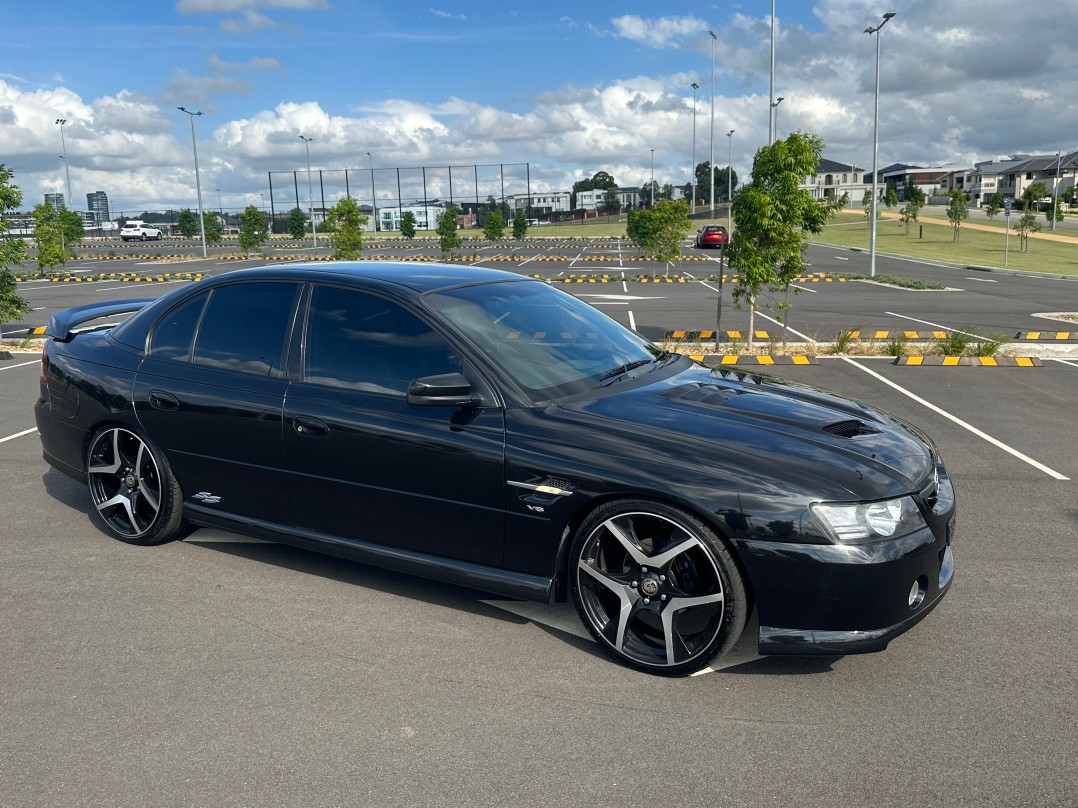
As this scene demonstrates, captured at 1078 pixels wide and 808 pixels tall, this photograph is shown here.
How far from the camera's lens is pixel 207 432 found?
4.78 m

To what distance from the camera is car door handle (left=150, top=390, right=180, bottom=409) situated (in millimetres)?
4891

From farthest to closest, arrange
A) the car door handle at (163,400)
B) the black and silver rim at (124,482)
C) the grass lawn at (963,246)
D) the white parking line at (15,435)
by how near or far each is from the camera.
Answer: the grass lawn at (963,246), the white parking line at (15,435), the black and silver rim at (124,482), the car door handle at (163,400)

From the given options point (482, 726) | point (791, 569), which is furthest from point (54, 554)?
point (791, 569)

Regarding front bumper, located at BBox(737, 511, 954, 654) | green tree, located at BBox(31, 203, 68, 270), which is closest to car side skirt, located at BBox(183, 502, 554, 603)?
front bumper, located at BBox(737, 511, 954, 654)

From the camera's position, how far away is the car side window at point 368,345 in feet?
14.0

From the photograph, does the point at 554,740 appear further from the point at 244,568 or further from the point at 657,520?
the point at 244,568

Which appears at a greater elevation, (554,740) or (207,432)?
(207,432)

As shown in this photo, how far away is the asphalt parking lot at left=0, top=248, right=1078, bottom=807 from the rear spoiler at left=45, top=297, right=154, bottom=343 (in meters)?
1.26

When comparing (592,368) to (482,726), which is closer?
(482,726)

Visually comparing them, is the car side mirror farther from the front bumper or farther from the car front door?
the front bumper

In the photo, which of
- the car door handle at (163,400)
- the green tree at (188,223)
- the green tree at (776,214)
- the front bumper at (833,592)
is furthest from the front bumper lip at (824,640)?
the green tree at (188,223)

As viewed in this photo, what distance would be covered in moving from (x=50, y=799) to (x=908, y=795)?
9.23ft

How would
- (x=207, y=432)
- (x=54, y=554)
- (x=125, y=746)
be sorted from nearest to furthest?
(x=125, y=746)
(x=207, y=432)
(x=54, y=554)

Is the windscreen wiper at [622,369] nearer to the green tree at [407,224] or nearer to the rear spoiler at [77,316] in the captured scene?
the rear spoiler at [77,316]
